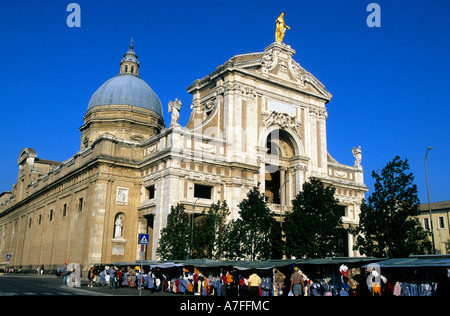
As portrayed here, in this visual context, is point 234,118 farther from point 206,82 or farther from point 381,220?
point 381,220

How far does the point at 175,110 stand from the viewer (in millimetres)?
44719

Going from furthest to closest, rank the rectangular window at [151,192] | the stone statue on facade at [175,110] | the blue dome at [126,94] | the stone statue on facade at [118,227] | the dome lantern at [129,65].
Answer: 1. the dome lantern at [129,65]
2. the blue dome at [126,94]
3. the rectangular window at [151,192]
4. the stone statue on facade at [118,227]
5. the stone statue on facade at [175,110]

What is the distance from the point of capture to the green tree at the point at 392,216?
31656mm

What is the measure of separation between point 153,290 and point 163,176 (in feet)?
42.6

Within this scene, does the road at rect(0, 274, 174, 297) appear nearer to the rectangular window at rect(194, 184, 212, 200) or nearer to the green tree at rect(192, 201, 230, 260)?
the green tree at rect(192, 201, 230, 260)

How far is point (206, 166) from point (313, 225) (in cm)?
1265

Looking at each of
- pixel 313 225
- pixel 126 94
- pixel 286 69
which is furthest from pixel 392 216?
pixel 126 94

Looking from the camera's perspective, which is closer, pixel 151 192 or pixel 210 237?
pixel 210 237

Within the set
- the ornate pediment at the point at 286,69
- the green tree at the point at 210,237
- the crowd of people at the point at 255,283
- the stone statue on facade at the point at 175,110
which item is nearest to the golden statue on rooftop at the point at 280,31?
the ornate pediment at the point at 286,69

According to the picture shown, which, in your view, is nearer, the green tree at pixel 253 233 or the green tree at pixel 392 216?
the green tree at pixel 392 216

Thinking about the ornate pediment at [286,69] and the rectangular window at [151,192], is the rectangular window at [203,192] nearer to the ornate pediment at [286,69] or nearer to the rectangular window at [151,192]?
the rectangular window at [151,192]

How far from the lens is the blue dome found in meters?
69.9

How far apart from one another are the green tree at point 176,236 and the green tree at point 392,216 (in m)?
14.1

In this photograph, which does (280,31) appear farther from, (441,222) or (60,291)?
(441,222)
